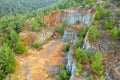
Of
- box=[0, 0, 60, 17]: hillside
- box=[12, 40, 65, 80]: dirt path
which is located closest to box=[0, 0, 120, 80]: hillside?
box=[12, 40, 65, 80]: dirt path

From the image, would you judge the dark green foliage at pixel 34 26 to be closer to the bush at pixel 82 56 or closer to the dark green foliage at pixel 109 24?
the dark green foliage at pixel 109 24

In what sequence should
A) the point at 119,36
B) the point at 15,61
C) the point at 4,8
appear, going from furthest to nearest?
1. the point at 4,8
2. the point at 15,61
3. the point at 119,36

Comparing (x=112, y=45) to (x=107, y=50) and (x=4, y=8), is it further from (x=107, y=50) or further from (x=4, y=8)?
(x=4, y=8)

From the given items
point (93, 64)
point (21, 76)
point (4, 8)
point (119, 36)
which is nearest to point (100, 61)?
point (93, 64)

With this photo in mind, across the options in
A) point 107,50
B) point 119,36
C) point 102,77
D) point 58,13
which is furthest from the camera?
point 58,13

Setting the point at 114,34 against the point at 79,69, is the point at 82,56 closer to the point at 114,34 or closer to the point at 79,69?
the point at 79,69

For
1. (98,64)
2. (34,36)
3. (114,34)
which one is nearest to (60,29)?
(34,36)

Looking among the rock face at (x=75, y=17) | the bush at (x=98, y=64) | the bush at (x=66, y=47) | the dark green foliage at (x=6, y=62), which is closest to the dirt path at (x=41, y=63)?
the bush at (x=66, y=47)
